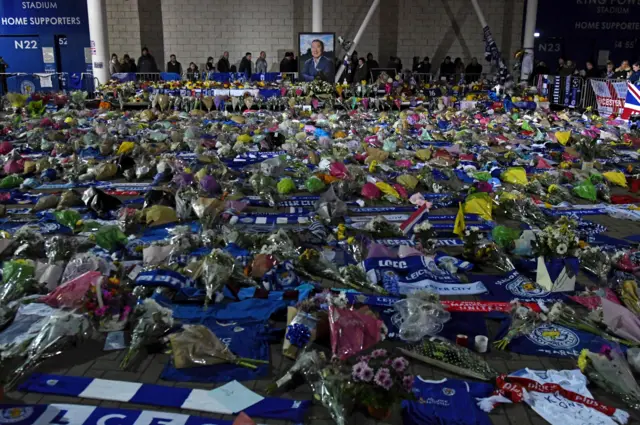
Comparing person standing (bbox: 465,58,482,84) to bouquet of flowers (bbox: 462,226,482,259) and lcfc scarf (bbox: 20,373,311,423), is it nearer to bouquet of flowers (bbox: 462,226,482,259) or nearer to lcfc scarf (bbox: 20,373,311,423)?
bouquet of flowers (bbox: 462,226,482,259)

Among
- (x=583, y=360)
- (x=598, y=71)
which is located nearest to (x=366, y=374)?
(x=583, y=360)

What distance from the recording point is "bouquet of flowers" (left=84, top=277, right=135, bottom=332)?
413 centimetres

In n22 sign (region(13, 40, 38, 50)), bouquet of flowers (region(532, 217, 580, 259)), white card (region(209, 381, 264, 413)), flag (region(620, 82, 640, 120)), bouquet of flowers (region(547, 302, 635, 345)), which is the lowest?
white card (region(209, 381, 264, 413))

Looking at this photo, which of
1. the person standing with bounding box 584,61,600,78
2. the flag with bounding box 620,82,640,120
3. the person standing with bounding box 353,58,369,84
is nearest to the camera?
the flag with bounding box 620,82,640,120

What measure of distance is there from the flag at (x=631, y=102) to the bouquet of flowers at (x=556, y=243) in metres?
12.0

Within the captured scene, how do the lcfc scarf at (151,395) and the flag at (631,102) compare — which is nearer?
the lcfc scarf at (151,395)

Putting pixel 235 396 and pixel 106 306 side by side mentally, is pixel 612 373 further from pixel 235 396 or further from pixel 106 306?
pixel 106 306

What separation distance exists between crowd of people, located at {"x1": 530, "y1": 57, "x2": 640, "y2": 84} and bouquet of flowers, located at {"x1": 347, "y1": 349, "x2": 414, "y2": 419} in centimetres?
1525

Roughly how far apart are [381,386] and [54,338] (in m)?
2.29

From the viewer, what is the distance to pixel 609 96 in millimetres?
16609

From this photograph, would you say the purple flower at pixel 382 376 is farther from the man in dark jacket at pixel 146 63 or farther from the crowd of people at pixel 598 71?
the man in dark jacket at pixel 146 63

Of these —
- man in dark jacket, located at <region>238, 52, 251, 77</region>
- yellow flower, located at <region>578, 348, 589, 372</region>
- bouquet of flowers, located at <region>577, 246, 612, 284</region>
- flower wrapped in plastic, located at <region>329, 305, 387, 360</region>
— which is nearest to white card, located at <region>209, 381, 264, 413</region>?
flower wrapped in plastic, located at <region>329, 305, 387, 360</region>

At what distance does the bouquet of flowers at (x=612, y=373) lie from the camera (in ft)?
11.2

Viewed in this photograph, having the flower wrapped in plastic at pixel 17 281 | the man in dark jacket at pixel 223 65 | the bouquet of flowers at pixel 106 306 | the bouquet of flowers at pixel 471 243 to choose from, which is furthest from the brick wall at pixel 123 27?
the bouquet of flowers at pixel 106 306
